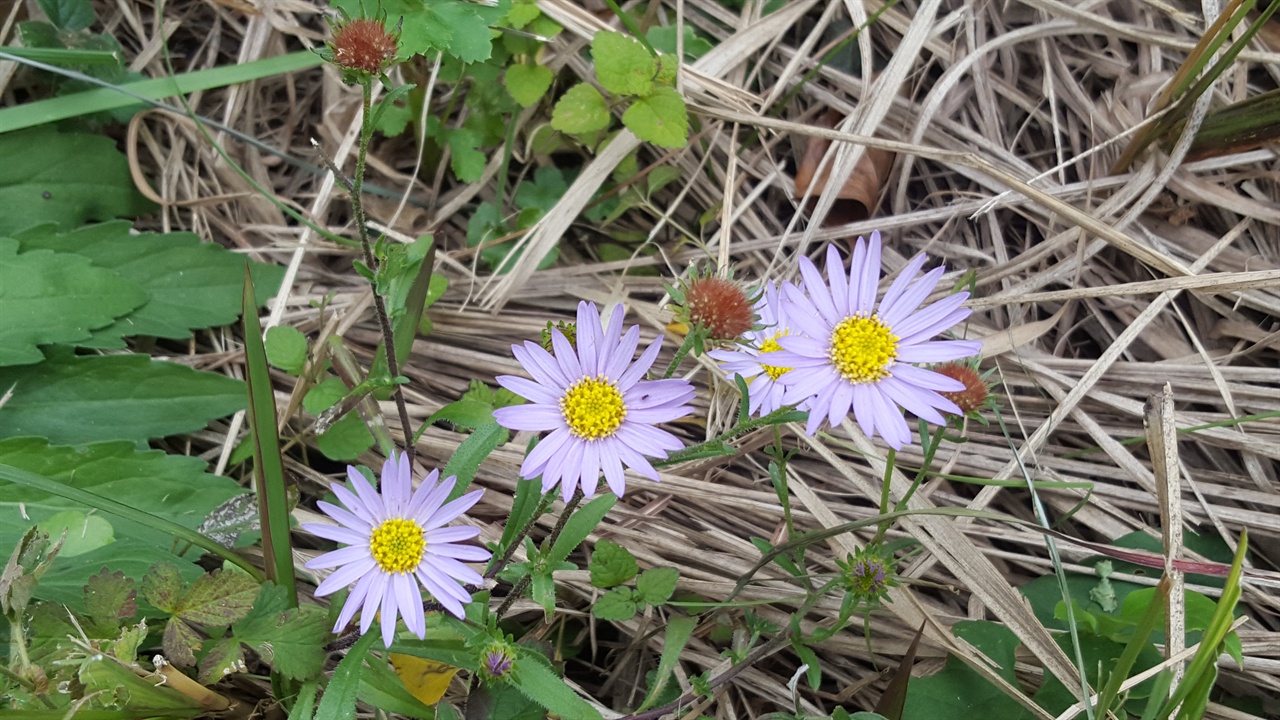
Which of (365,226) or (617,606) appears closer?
(365,226)

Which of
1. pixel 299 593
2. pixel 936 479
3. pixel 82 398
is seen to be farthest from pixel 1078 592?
pixel 82 398

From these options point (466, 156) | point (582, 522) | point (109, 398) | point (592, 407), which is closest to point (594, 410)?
point (592, 407)

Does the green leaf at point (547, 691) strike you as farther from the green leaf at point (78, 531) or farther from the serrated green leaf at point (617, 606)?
the green leaf at point (78, 531)

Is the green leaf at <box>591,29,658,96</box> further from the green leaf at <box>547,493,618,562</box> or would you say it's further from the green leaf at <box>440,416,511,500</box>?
the green leaf at <box>547,493,618,562</box>

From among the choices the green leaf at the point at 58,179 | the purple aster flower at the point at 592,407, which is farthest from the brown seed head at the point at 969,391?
the green leaf at the point at 58,179

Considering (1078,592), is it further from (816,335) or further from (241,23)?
(241,23)

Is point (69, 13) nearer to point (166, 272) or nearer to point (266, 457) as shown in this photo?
point (166, 272)
